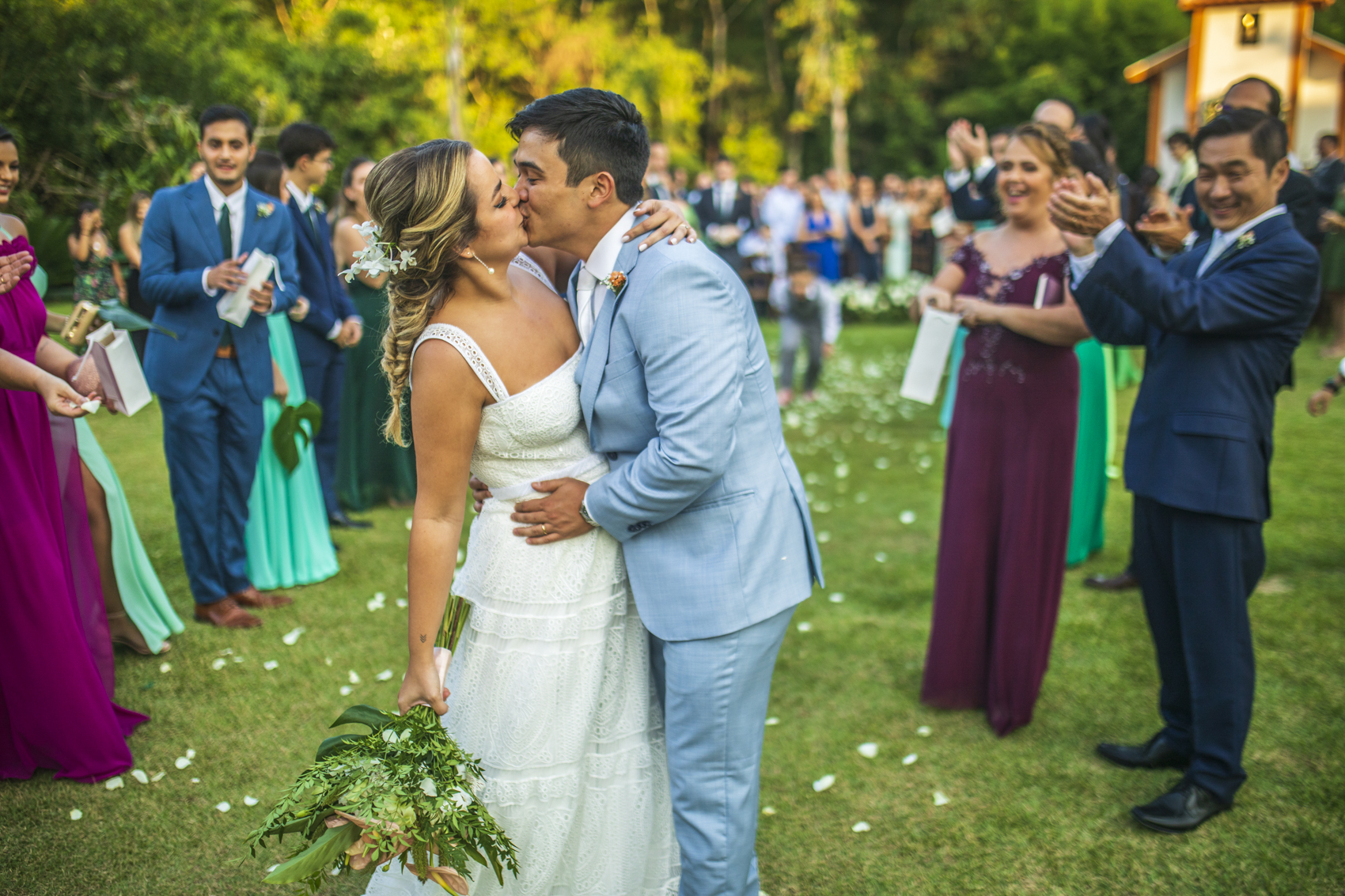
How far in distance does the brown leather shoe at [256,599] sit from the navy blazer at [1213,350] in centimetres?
437

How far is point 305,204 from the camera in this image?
6207mm

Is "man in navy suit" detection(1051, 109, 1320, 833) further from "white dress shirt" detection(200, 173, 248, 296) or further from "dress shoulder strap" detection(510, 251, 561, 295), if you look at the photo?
"white dress shirt" detection(200, 173, 248, 296)

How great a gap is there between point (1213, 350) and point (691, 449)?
2061 mm

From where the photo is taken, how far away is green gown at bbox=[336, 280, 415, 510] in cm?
711

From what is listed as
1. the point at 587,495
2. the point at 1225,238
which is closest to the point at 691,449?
the point at 587,495

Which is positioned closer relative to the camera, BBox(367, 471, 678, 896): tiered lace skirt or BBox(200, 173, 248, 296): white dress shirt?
BBox(367, 471, 678, 896): tiered lace skirt

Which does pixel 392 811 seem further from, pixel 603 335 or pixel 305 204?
pixel 305 204

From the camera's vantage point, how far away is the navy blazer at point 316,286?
6.15 meters

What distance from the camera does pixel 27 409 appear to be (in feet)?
11.4

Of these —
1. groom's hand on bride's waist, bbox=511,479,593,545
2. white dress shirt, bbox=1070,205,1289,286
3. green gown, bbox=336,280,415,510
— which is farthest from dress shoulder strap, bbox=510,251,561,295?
green gown, bbox=336,280,415,510

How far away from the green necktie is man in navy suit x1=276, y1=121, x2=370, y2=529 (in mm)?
1159

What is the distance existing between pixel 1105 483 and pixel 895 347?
30.1ft

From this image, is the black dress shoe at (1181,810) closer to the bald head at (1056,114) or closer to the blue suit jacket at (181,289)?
the bald head at (1056,114)

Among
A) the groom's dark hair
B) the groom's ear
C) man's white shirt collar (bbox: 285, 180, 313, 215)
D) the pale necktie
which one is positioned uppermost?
man's white shirt collar (bbox: 285, 180, 313, 215)
